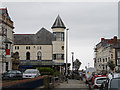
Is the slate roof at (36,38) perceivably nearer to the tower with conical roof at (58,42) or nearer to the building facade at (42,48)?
the building facade at (42,48)

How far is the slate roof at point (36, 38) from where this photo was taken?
77562 mm

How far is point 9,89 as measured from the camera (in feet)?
34.3

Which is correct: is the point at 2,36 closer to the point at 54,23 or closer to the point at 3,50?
the point at 3,50

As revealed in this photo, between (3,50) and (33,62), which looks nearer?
(3,50)

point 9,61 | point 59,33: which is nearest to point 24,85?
point 9,61

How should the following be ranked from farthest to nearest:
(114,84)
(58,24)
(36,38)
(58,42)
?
(36,38), (58,24), (58,42), (114,84)

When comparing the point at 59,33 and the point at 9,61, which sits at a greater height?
the point at 59,33

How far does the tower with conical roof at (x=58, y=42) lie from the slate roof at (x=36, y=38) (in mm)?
3616

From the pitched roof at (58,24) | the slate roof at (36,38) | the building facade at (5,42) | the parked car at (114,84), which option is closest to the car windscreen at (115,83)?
the parked car at (114,84)

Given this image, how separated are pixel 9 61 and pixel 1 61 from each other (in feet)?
16.3

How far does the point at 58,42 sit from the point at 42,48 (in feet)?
19.4

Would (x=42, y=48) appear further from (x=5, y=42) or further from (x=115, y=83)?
(x=115, y=83)

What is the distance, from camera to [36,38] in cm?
7919

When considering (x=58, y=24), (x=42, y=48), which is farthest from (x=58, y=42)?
(x=42, y=48)
